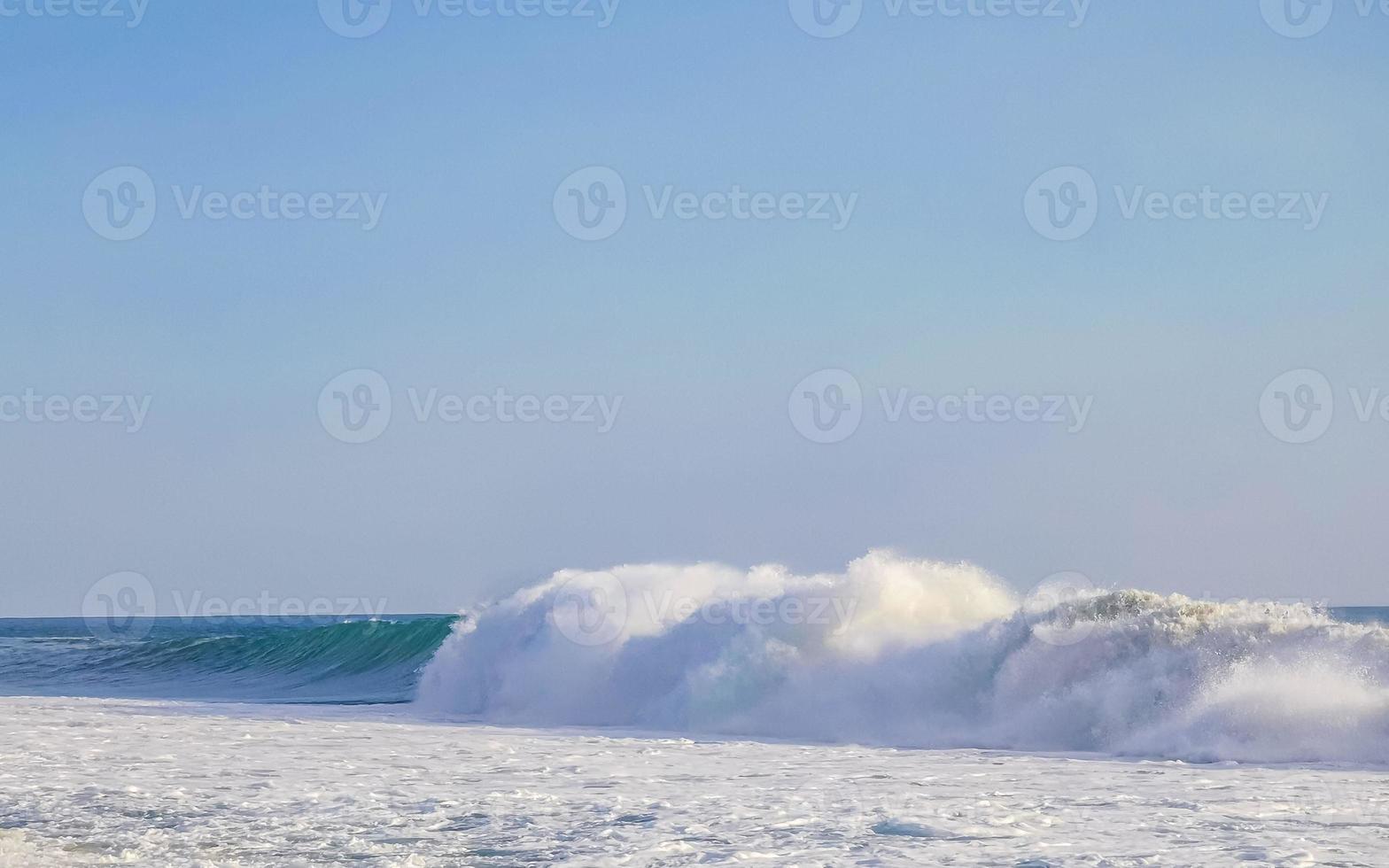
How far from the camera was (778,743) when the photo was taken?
47.5 feet

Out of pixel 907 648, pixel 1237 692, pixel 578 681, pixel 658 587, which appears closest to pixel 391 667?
pixel 658 587

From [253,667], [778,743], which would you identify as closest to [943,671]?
[778,743]

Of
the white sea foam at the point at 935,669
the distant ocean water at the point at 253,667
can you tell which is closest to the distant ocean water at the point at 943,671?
the white sea foam at the point at 935,669

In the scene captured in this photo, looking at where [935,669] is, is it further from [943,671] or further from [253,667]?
[253,667]

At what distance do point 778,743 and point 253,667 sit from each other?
24696mm

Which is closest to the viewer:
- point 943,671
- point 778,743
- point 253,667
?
point 778,743

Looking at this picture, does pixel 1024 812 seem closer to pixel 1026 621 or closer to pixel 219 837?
pixel 219 837

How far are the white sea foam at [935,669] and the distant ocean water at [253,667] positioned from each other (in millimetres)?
5680

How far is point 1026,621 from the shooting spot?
1667 cm

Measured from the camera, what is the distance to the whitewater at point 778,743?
310 inches

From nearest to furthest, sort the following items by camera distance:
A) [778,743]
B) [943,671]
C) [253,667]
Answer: [778,743] → [943,671] → [253,667]

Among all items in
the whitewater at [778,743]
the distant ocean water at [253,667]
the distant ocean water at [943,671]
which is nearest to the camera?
the whitewater at [778,743]

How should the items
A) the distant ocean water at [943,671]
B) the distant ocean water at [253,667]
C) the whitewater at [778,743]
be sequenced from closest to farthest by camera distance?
the whitewater at [778,743], the distant ocean water at [943,671], the distant ocean water at [253,667]

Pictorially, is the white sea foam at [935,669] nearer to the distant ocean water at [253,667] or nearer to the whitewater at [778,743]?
the whitewater at [778,743]
